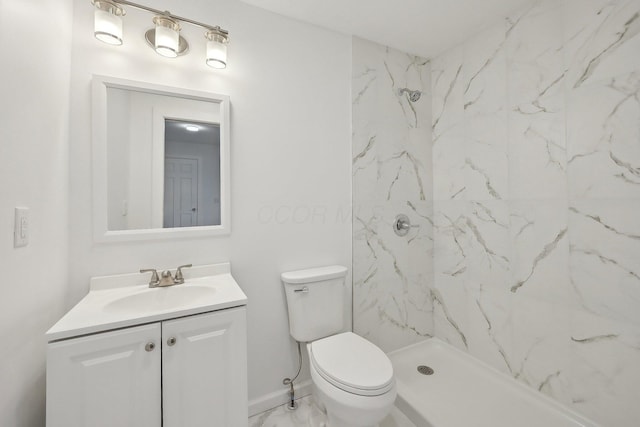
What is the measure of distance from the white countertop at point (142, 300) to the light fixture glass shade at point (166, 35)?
3.57 feet

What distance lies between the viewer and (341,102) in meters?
1.80

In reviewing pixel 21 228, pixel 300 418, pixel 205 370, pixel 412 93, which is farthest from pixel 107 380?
pixel 412 93

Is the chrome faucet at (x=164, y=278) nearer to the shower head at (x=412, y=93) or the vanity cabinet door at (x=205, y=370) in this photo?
the vanity cabinet door at (x=205, y=370)

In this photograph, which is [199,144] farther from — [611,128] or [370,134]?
[611,128]

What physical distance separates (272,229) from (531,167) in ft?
5.18

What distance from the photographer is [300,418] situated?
151 centimetres

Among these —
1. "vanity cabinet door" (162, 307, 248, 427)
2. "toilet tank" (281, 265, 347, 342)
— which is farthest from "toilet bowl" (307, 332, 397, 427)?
"vanity cabinet door" (162, 307, 248, 427)

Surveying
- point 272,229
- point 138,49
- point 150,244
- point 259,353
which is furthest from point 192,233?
point 138,49

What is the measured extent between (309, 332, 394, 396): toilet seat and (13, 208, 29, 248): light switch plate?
123 cm

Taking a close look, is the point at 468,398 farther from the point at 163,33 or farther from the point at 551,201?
the point at 163,33

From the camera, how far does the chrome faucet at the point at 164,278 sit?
4.16ft

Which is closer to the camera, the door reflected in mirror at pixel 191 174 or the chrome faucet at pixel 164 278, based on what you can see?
the chrome faucet at pixel 164 278

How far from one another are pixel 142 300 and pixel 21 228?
52cm

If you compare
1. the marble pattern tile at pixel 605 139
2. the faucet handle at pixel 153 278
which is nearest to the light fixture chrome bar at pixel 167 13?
the faucet handle at pixel 153 278
